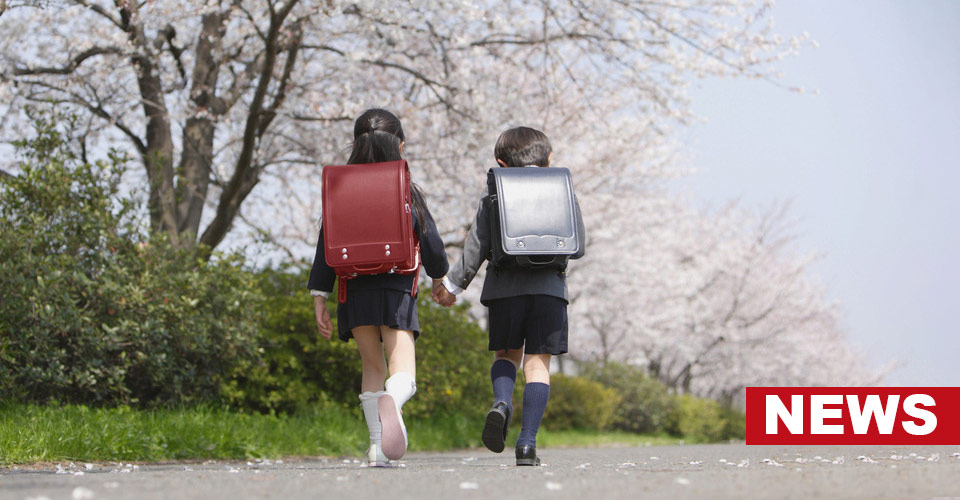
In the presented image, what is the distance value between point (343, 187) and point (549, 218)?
41.2 inches

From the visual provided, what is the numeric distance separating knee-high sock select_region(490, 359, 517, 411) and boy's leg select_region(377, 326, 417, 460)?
0.45 metres

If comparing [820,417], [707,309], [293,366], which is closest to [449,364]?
[293,366]

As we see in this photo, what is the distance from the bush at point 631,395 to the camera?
1859 centimetres

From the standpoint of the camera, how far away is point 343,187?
15.1 ft

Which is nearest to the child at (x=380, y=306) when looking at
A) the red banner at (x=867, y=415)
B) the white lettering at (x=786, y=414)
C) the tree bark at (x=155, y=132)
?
the tree bark at (x=155, y=132)

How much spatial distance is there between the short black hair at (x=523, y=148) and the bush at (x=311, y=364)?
3662mm

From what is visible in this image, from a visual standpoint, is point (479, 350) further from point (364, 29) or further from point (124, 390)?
point (124, 390)

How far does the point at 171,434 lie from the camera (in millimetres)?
6359

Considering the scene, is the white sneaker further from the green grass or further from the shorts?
the green grass

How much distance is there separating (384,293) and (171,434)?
8.52 feet

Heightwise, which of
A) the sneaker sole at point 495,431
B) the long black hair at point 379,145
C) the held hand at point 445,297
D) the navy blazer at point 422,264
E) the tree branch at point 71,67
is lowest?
the sneaker sole at point 495,431

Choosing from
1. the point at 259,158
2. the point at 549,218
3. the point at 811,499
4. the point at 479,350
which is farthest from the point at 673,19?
the point at 811,499

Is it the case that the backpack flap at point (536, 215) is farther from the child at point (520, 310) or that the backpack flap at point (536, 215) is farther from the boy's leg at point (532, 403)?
the boy's leg at point (532, 403)

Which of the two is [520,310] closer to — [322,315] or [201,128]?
[322,315]
